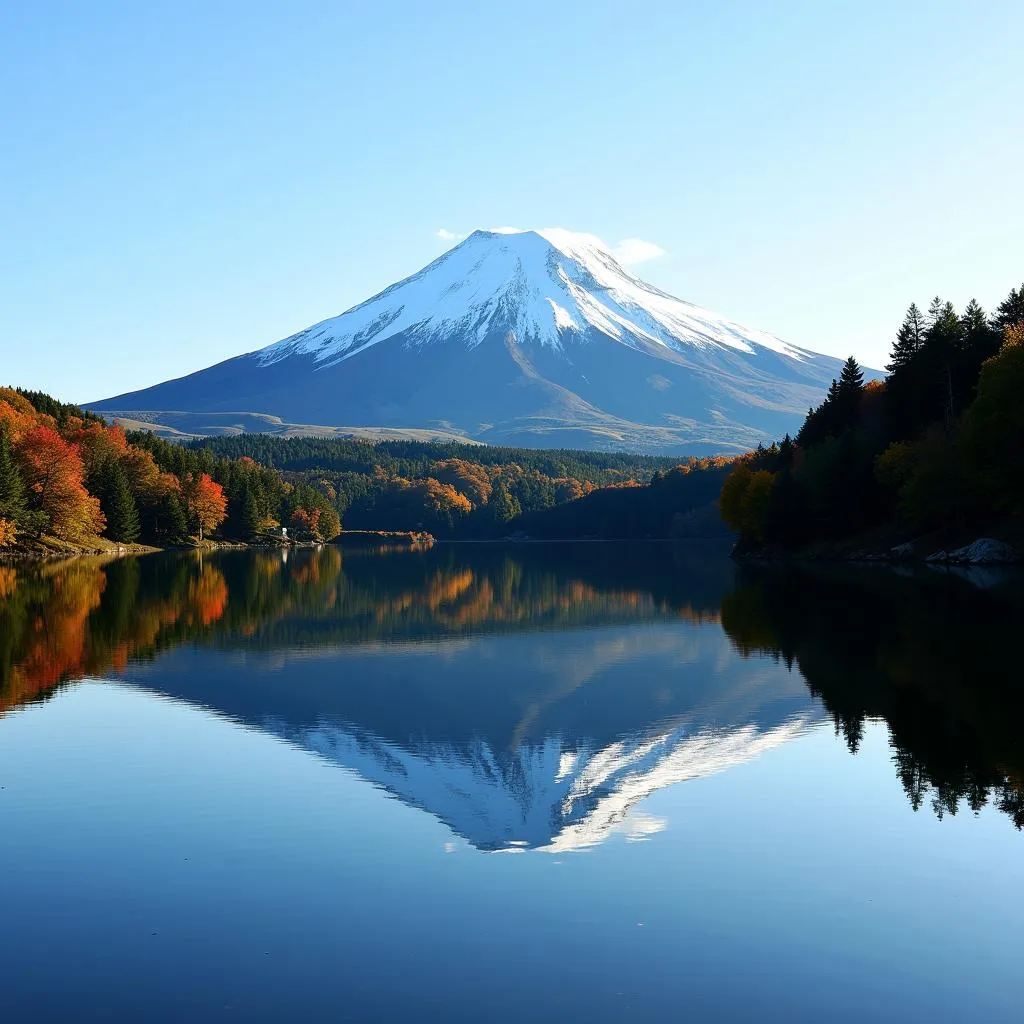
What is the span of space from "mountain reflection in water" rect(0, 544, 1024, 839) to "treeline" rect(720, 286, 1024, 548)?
12870 mm

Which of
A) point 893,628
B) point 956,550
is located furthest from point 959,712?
point 956,550

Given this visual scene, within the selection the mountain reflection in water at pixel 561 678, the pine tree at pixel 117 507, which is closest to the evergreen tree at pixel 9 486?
the pine tree at pixel 117 507

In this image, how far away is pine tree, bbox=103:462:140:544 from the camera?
135750 mm

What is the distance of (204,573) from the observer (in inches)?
3585

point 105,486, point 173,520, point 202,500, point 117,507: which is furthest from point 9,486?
point 202,500

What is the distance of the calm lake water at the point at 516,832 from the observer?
37.9 ft

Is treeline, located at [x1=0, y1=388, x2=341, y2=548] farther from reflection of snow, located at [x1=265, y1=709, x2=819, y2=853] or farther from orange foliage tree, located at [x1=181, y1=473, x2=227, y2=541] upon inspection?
reflection of snow, located at [x1=265, y1=709, x2=819, y2=853]

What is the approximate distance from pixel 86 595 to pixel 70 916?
5069 centimetres

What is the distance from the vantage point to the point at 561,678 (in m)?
34.6

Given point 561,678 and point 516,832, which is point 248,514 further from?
point 516,832

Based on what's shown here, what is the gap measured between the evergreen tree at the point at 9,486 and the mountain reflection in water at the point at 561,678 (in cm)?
3820

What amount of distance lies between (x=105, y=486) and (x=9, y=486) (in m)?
31.1

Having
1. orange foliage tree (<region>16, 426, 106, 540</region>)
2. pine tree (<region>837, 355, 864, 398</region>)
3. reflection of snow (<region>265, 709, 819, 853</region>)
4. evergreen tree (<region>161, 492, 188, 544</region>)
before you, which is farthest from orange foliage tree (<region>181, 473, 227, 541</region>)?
reflection of snow (<region>265, 709, 819, 853</region>)

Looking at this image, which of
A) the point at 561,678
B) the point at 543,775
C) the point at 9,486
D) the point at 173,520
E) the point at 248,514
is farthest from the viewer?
the point at 248,514
